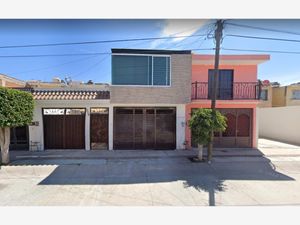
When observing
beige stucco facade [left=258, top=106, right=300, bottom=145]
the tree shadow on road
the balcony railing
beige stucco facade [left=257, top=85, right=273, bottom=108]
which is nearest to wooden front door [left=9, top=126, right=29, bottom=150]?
the tree shadow on road

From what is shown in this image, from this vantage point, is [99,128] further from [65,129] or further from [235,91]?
[235,91]

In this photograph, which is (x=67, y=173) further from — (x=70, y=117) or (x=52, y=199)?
(x=70, y=117)

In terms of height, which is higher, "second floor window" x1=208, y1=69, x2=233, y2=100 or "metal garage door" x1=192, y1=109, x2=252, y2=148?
"second floor window" x1=208, y1=69, x2=233, y2=100

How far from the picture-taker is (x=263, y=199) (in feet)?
18.3

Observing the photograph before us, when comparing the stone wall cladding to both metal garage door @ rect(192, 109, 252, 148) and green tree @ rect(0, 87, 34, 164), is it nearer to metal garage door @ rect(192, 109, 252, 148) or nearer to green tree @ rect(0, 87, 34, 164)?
metal garage door @ rect(192, 109, 252, 148)

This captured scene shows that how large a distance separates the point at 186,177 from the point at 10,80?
1632 centimetres

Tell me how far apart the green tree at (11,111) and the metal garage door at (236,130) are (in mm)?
9738

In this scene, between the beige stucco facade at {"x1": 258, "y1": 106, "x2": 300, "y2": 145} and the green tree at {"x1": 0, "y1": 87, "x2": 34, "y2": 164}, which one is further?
the beige stucco facade at {"x1": 258, "y1": 106, "x2": 300, "y2": 145}

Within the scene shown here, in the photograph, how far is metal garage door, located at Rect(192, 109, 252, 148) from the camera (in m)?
12.4

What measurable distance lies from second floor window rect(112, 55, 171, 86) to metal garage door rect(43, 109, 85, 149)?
295 centimetres

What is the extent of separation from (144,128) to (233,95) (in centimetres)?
542

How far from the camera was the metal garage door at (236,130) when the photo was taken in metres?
12.4

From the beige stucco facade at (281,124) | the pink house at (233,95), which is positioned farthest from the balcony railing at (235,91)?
the beige stucco facade at (281,124)

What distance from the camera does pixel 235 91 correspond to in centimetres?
1225
